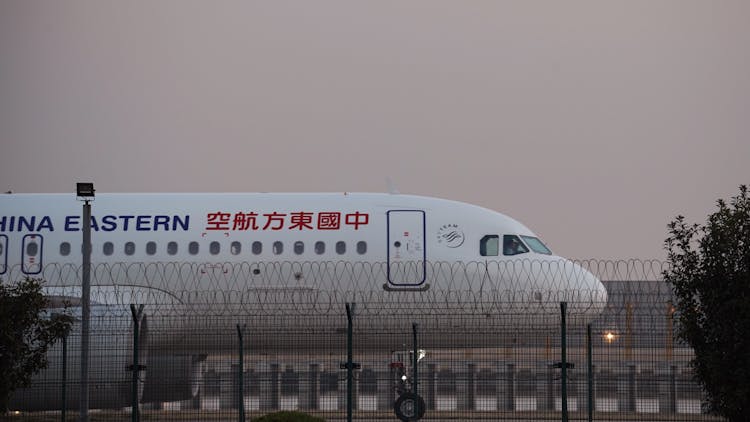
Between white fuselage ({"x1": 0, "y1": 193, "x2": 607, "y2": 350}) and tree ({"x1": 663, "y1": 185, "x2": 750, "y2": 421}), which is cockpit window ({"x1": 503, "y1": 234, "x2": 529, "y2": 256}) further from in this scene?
tree ({"x1": 663, "y1": 185, "x2": 750, "y2": 421})

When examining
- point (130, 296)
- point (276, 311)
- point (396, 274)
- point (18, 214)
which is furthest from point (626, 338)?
point (18, 214)

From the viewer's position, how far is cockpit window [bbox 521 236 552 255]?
30.2 metres

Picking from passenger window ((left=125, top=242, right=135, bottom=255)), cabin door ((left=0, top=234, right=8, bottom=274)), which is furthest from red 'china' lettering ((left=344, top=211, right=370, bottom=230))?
cabin door ((left=0, top=234, right=8, bottom=274))

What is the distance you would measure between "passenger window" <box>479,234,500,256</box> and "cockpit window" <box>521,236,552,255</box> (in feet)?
2.29

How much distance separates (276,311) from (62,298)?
4337 millimetres

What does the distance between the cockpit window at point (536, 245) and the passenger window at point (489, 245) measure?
0.70m

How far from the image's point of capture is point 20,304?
2117 cm

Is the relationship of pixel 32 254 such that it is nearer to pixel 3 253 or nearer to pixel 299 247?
pixel 3 253

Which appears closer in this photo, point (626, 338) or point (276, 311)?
point (626, 338)

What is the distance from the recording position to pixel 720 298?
64.3 ft

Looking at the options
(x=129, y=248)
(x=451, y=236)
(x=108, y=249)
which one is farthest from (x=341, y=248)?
(x=108, y=249)

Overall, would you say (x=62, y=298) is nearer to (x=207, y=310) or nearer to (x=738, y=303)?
(x=207, y=310)

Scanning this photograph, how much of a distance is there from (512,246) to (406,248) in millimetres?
2276

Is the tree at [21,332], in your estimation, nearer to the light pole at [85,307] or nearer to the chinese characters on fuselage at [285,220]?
the light pole at [85,307]
